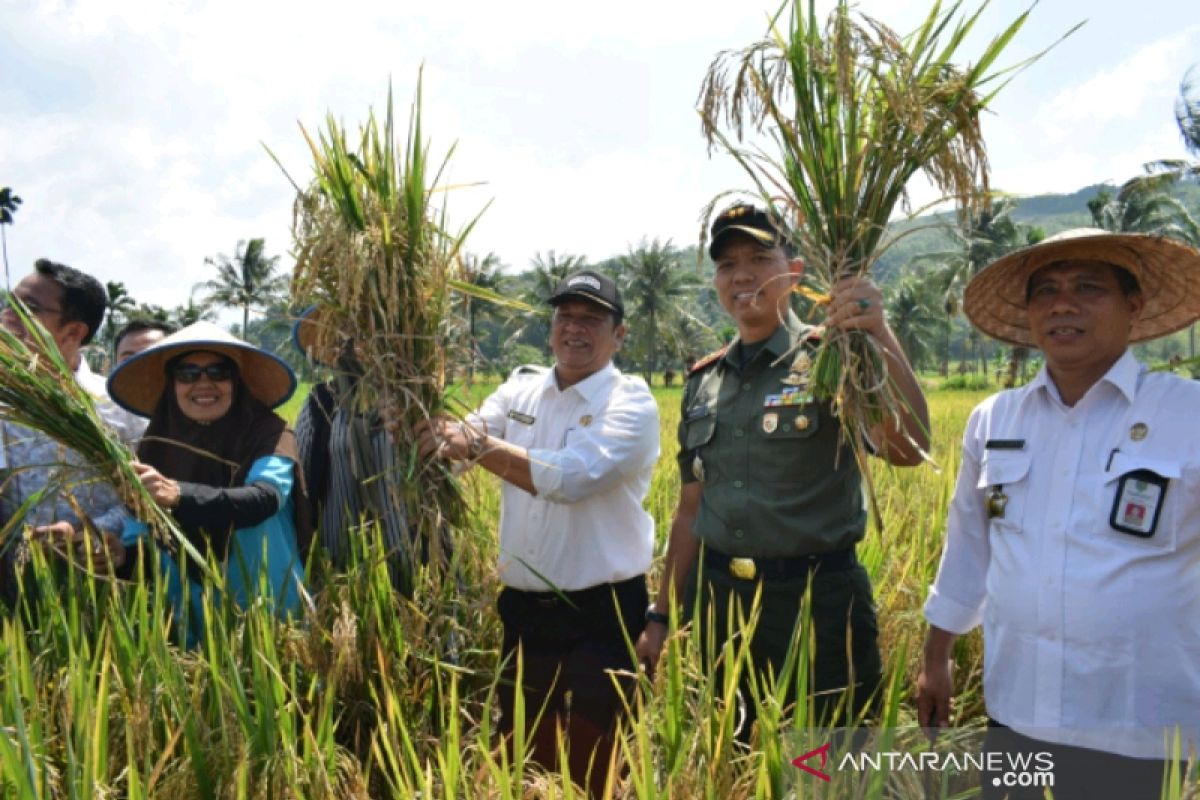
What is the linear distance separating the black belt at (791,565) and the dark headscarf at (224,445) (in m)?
1.20

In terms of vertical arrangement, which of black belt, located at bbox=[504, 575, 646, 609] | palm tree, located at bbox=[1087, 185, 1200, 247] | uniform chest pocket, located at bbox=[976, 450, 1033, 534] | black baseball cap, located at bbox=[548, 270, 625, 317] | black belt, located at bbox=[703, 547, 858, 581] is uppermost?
palm tree, located at bbox=[1087, 185, 1200, 247]

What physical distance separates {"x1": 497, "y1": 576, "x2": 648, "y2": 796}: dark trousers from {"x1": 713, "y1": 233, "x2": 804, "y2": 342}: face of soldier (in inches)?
36.3

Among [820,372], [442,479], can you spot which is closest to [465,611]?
[442,479]

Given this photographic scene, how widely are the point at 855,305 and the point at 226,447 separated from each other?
1682mm

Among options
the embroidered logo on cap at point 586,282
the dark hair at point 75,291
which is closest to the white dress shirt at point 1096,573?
the embroidered logo on cap at point 586,282

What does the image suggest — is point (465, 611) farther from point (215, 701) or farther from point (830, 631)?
point (830, 631)

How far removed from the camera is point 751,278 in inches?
88.4

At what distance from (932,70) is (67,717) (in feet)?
6.60

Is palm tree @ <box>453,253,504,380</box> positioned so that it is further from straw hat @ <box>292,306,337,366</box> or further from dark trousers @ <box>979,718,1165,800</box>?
dark trousers @ <box>979,718,1165,800</box>

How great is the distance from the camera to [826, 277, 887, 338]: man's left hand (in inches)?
65.3

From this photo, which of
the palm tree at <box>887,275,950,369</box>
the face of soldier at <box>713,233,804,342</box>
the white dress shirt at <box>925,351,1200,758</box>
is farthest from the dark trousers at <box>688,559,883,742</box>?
the palm tree at <box>887,275,950,369</box>

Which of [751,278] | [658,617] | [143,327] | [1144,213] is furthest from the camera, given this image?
[1144,213]

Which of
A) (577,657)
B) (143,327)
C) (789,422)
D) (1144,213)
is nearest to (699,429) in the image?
(789,422)

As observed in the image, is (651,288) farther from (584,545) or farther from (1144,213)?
(584,545)
